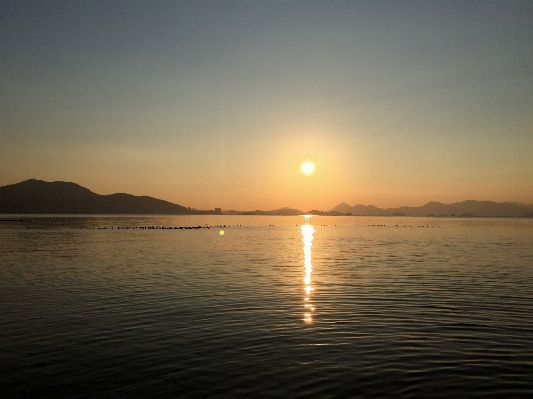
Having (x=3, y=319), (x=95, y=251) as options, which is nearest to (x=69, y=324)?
(x=3, y=319)

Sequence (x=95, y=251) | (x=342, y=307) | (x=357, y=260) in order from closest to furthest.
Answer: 1. (x=342, y=307)
2. (x=357, y=260)
3. (x=95, y=251)

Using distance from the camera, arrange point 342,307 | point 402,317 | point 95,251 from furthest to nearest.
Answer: point 95,251, point 342,307, point 402,317

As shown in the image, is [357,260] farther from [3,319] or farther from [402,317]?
[3,319]

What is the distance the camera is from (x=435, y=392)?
12.4m

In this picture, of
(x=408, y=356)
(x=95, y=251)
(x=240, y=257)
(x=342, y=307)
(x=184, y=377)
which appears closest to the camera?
(x=184, y=377)

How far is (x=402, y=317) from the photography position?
22047 mm

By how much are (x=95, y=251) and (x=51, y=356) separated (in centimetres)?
4699

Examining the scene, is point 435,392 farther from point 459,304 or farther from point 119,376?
point 459,304

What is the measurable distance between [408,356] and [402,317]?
6.68 metres

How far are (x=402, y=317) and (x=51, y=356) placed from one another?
1647 centimetres

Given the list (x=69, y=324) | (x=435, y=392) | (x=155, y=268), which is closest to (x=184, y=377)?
(x=435, y=392)

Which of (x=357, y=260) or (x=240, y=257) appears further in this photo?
(x=240, y=257)

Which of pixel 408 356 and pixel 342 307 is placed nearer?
pixel 408 356

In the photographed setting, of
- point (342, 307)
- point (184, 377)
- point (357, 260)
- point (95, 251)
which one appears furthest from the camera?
point (95, 251)
